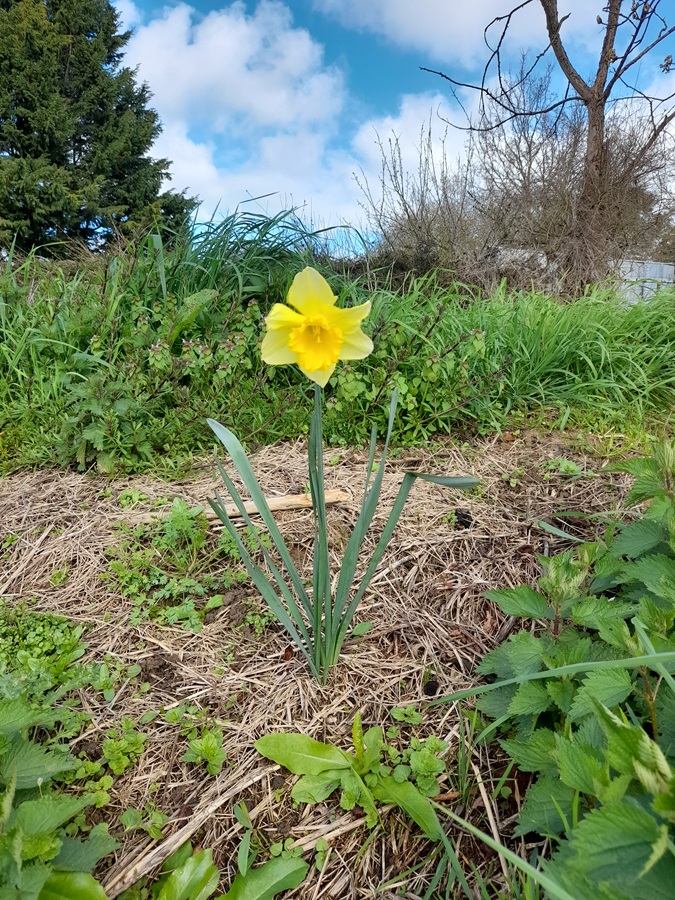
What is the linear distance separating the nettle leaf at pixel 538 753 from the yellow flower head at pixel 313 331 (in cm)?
78

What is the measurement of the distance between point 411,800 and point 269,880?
307 millimetres

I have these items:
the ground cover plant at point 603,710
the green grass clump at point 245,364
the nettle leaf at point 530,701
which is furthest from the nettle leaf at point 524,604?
the green grass clump at point 245,364

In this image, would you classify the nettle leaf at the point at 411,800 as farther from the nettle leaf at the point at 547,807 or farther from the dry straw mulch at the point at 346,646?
the nettle leaf at the point at 547,807

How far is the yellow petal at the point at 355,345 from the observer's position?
1.10m

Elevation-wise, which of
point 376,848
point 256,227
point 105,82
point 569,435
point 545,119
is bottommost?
point 376,848

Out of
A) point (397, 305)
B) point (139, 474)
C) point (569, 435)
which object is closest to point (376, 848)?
point (139, 474)

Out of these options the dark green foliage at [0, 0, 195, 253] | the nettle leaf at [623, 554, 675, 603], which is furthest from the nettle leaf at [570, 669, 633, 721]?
the dark green foliage at [0, 0, 195, 253]

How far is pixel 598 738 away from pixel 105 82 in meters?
20.9

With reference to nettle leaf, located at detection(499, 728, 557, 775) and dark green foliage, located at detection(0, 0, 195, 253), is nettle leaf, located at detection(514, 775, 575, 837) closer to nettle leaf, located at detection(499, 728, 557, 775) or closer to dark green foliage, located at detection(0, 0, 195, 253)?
nettle leaf, located at detection(499, 728, 557, 775)

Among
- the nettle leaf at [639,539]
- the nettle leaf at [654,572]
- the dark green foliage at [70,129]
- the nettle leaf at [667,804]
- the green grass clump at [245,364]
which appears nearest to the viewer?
the nettle leaf at [667,804]

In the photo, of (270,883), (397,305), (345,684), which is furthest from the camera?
(397,305)

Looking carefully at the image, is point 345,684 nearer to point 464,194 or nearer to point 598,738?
point 598,738

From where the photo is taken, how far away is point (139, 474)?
232 centimetres

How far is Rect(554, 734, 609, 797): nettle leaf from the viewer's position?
2.36ft
